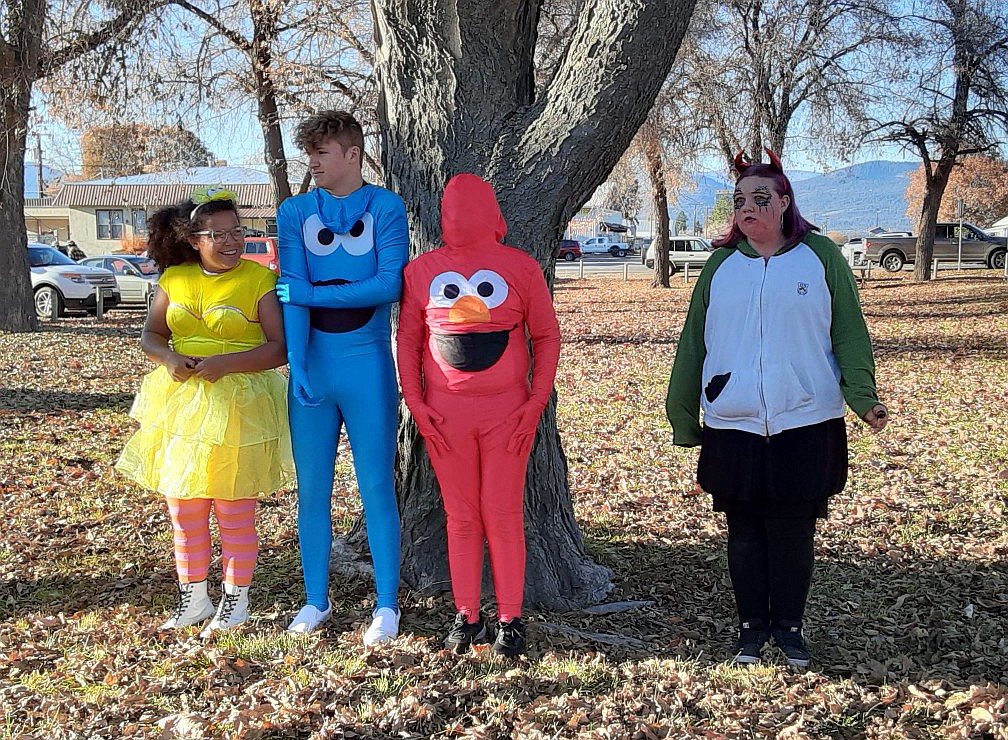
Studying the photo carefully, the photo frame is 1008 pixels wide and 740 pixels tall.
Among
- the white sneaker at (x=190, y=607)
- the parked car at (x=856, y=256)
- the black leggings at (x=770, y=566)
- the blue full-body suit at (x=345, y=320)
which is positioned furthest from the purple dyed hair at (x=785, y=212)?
the parked car at (x=856, y=256)

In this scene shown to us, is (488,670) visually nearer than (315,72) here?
Yes

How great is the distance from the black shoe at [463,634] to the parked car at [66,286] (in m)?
17.8

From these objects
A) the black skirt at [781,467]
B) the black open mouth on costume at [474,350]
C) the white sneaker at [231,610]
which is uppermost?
the black open mouth on costume at [474,350]

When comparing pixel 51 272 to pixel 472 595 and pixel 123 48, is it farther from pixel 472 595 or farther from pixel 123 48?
pixel 472 595

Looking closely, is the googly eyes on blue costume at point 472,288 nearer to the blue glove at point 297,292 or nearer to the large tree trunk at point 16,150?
the blue glove at point 297,292

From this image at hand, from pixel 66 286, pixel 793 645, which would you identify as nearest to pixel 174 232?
pixel 793 645

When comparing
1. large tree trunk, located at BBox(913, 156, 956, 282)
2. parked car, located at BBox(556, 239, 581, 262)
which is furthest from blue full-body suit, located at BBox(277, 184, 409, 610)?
parked car, located at BBox(556, 239, 581, 262)

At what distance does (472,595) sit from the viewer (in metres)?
3.85

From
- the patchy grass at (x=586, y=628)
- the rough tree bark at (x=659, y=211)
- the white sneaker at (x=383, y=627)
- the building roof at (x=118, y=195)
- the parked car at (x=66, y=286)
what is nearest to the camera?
the patchy grass at (x=586, y=628)

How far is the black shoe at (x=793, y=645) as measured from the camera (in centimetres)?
384

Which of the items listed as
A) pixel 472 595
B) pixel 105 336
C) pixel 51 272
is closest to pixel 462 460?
pixel 472 595

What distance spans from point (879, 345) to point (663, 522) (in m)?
9.86

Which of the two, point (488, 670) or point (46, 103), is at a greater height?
point (46, 103)

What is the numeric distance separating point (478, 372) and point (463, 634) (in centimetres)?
101
